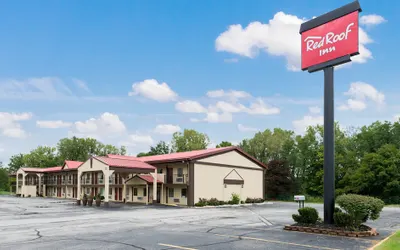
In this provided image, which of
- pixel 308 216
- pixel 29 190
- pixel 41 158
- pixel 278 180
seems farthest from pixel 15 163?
pixel 308 216

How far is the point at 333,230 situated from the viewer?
15.4 meters

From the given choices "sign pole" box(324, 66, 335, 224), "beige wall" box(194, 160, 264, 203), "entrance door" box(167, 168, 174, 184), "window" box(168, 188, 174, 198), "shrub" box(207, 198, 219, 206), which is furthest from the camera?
"window" box(168, 188, 174, 198)

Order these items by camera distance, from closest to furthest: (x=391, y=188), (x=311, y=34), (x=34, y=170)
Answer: (x=311, y=34), (x=391, y=188), (x=34, y=170)

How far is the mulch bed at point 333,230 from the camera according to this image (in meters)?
15.0

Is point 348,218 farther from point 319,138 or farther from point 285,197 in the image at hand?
point 319,138

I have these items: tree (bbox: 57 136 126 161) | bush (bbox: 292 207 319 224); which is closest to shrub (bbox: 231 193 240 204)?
bush (bbox: 292 207 319 224)

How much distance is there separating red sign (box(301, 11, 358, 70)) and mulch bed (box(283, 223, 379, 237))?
726 cm

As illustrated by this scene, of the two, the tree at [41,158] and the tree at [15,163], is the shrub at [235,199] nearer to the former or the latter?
the tree at [41,158]

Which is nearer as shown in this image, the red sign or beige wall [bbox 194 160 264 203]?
the red sign

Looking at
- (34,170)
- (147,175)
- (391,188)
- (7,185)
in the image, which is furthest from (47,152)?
(391,188)

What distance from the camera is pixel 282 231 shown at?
16609mm

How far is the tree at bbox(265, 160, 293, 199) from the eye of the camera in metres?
57.4

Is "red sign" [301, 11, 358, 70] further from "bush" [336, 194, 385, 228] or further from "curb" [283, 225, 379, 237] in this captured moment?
"curb" [283, 225, 379, 237]

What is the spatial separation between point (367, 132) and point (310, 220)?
48.4 metres
